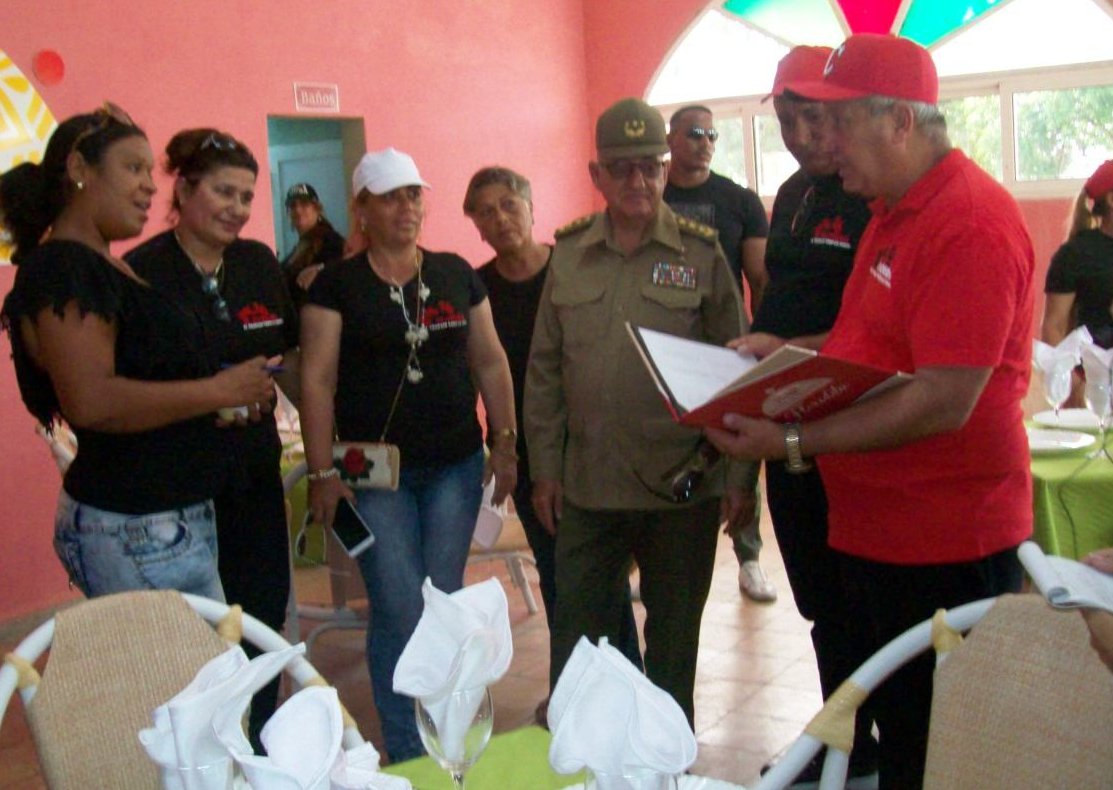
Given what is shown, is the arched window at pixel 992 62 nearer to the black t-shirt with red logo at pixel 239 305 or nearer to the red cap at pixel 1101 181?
the red cap at pixel 1101 181

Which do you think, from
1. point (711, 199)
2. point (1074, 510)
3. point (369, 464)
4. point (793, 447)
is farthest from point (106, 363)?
point (711, 199)

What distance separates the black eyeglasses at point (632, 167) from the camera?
2.45 metres

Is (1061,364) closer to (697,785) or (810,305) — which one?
(810,305)

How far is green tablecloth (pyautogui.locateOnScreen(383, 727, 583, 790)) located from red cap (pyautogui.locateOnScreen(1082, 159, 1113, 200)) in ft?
10.2

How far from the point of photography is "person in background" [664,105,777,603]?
13.1 ft

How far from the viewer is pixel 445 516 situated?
8.99 feet

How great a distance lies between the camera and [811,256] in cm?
248

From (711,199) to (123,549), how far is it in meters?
2.51

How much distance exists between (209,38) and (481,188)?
8.35ft

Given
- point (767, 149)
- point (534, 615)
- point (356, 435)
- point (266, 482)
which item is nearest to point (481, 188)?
point (356, 435)

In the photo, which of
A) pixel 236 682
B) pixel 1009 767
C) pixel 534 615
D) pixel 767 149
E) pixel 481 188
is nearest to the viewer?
pixel 236 682

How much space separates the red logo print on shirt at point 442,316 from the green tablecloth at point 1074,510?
1371 millimetres

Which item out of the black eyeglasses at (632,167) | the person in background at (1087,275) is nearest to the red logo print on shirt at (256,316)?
the black eyeglasses at (632,167)

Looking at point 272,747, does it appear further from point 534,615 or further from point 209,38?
point 209,38
